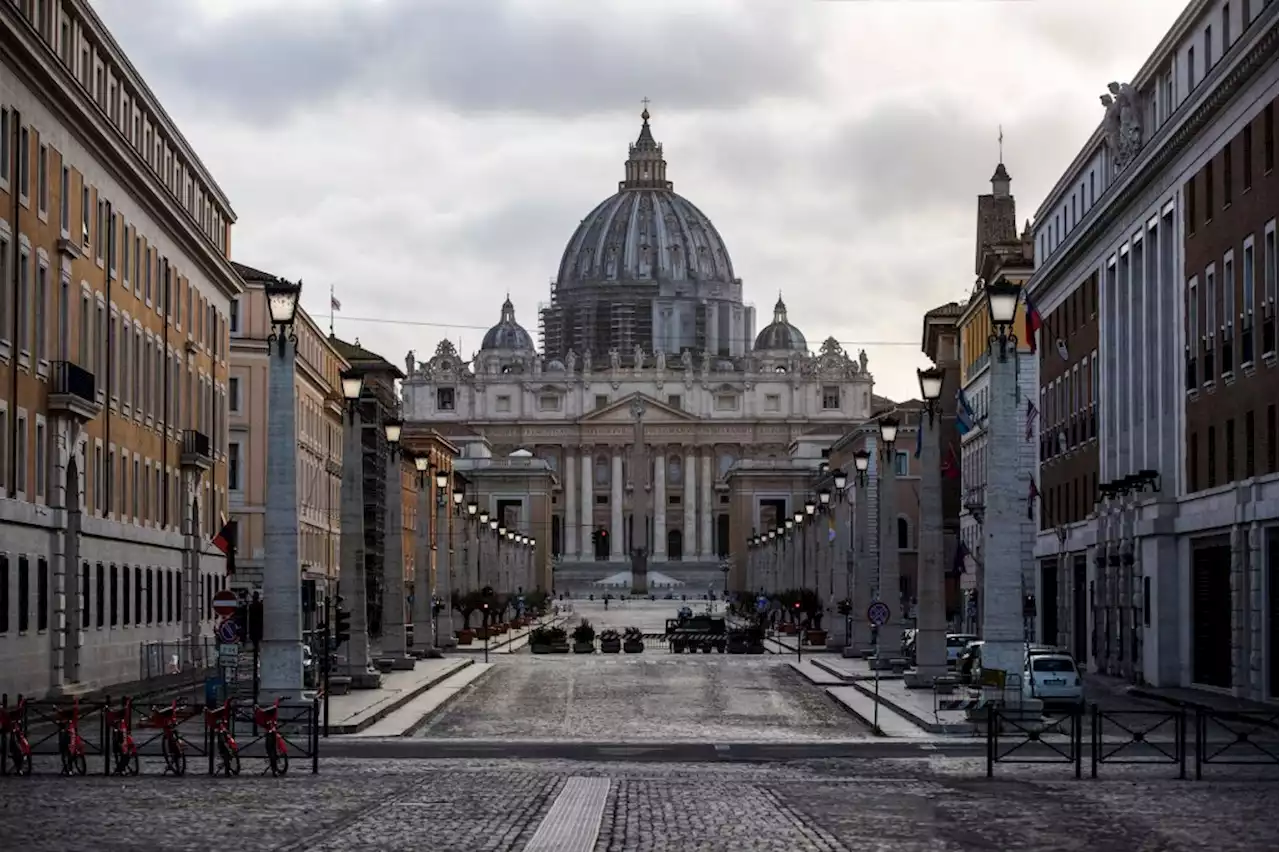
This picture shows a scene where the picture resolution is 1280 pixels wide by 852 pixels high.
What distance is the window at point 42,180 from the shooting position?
5038 cm

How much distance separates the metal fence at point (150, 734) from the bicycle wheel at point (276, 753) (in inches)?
17.6

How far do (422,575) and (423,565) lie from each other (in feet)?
2.32

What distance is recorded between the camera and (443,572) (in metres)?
87.1

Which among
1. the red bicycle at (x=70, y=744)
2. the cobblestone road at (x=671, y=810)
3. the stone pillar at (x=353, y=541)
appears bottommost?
the cobblestone road at (x=671, y=810)

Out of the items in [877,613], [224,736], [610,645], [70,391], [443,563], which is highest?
[70,391]

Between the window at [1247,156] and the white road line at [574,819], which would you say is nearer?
the white road line at [574,819]

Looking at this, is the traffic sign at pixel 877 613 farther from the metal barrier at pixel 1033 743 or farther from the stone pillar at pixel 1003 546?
the stone pillar at pixel 1003 546

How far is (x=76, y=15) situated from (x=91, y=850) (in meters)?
37.7

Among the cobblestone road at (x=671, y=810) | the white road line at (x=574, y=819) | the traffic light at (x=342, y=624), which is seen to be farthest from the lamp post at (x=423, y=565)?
the white road line at (x=574, y=819)

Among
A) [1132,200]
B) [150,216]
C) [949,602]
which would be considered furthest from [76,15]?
[949,602]

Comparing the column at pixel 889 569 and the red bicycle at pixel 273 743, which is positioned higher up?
the column at pixel 889 569

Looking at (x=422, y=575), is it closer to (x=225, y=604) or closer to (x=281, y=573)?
(x=225, y=604)

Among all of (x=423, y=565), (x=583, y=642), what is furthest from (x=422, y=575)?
(x=583, y=642)

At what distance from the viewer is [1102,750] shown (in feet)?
114
